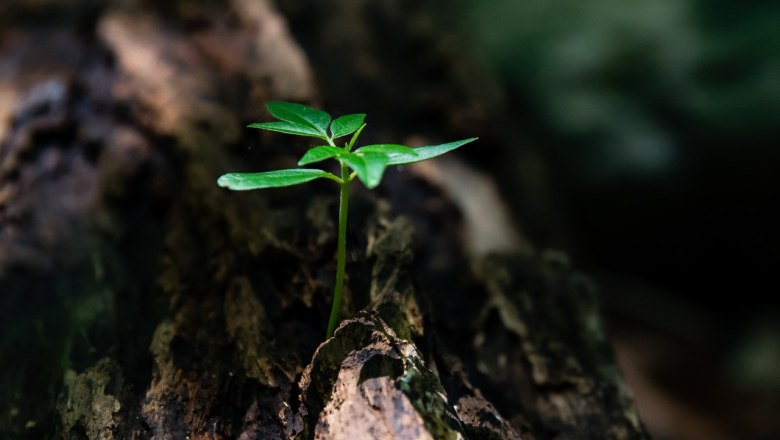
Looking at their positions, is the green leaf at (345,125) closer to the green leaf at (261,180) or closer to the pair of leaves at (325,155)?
the pair of leaves at (325,155)

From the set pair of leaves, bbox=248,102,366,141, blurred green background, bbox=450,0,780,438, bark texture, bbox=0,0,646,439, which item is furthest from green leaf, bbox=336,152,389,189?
blurred green background, bbox=450,0,780,438

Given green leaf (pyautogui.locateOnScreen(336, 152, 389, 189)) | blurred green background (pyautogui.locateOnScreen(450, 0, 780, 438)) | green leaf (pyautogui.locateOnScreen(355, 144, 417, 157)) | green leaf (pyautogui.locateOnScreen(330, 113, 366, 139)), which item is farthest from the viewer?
blurred green background (pyautogui.locateOnScreen(450, 0, 780, 438))

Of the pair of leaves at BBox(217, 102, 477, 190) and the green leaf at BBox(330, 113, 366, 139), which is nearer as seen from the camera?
the pair of leaves at BBox(217, 102, 477, 190)

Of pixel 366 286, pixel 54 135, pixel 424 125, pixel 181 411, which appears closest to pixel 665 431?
pixel 424 125

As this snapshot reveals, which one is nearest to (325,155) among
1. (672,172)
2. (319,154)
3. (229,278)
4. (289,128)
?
(319,154)

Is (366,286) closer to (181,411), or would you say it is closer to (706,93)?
(181,411)

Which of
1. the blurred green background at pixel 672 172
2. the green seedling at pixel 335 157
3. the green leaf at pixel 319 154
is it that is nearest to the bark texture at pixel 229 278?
the green seedling at pixel 335 157

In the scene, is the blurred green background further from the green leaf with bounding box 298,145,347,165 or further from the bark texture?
the green leaf with bounding box 298,145,347,165

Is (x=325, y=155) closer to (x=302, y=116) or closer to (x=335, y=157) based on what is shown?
(x=335, y=157)
